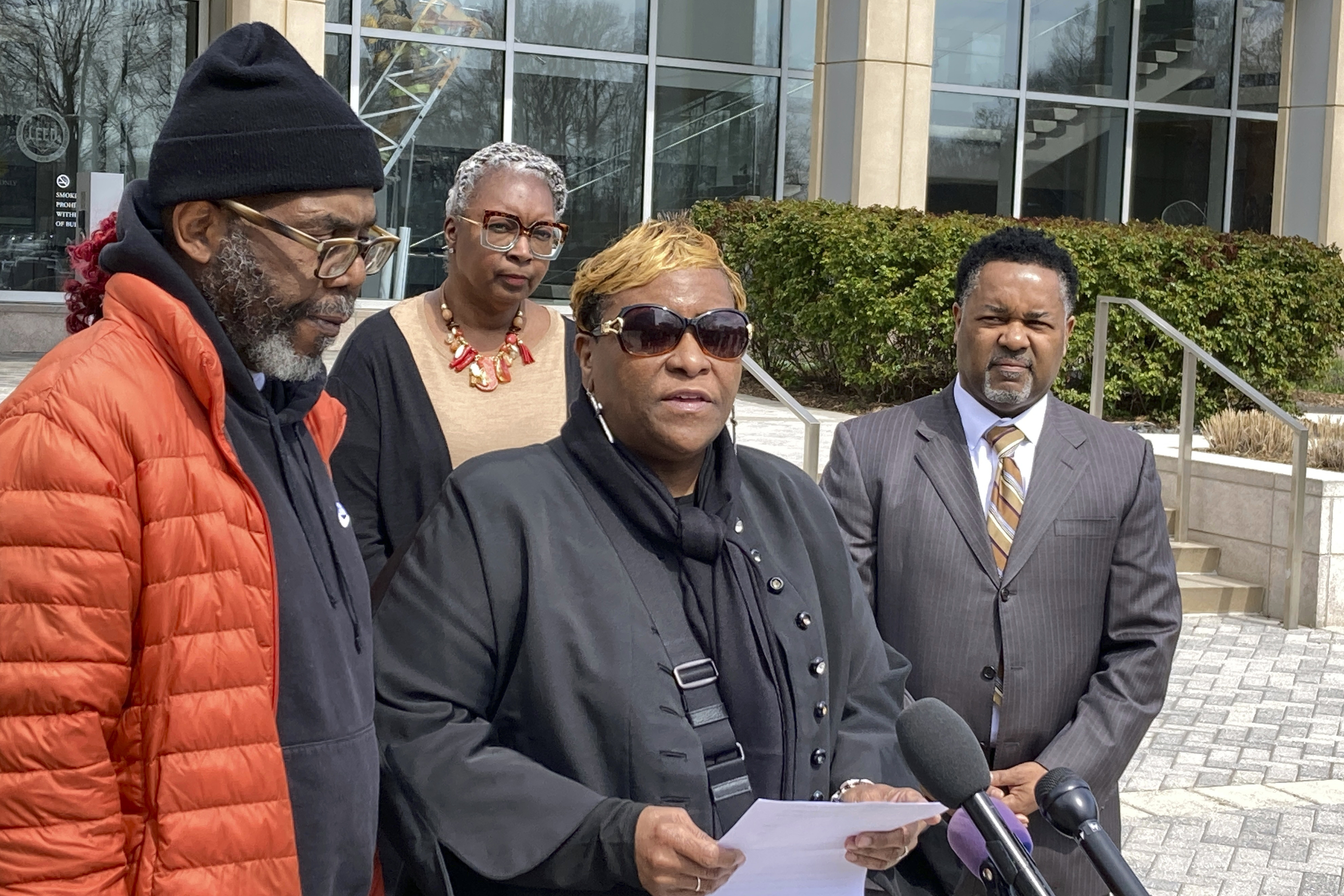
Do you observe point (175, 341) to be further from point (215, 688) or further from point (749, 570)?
point (749, 570)

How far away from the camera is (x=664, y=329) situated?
2.54 metres

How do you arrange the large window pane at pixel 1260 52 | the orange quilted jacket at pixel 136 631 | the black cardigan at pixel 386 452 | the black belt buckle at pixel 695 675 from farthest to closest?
the large window pane at pixel 1260 52 → the black cardigan at pixel 386 452 → the black belt buckle at pixel 695 675 → the orange quilted jacket at pixel 136 631

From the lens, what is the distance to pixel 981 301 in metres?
3.71

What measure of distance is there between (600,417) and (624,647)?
436 mm

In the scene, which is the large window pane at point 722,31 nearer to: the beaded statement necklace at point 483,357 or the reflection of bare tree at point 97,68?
the reflection of bare tree at point 97,68

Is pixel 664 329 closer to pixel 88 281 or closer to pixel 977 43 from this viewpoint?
pixel 88 281

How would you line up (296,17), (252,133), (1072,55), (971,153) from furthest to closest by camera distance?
(1072,55), (971,153), (296,17), (252,133)

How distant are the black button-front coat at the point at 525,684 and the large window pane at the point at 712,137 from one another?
17.2 meters

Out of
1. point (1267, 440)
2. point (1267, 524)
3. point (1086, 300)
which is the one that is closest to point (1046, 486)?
point (1267, 524)

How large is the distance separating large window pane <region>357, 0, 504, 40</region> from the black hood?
16.3 meters

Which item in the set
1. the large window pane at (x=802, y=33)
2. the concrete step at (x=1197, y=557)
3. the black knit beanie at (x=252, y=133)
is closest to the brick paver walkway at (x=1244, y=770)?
the concrete step at (x=1197, y=557)

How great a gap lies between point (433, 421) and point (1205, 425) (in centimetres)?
932

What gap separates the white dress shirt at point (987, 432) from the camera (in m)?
3.66

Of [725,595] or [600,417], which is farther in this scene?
[600,417]
